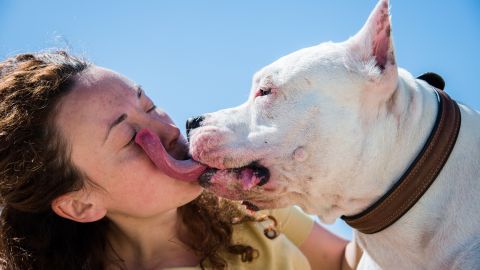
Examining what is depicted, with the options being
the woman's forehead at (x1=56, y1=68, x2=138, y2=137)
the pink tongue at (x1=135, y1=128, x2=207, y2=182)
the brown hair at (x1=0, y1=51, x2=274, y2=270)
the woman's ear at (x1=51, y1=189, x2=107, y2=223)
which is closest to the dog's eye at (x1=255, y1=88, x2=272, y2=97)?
the pink tongue at (x1=135, y1=128, x2=207, y2=182)

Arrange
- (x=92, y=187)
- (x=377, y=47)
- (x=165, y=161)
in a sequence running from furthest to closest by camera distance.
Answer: (x=92, y=187), (x=165, y=161), (x=377, y=47)

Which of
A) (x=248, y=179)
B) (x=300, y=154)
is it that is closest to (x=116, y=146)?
(x=248, y=179)

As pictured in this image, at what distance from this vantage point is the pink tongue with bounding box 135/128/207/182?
3014mm

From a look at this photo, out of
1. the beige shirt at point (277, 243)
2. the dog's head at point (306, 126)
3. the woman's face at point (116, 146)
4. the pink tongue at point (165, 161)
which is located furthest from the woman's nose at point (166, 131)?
the beige shirt at point (277, 243)

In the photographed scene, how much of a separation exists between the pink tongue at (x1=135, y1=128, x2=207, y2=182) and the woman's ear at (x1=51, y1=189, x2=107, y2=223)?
49 cm

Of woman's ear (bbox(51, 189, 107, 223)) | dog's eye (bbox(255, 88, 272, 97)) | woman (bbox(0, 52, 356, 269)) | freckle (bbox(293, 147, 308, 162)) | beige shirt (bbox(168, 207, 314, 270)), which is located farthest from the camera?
beige shirt (bbox(168, 207, 314, 270))

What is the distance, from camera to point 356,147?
2.79 meters

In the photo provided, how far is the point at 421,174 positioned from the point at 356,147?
340 mm

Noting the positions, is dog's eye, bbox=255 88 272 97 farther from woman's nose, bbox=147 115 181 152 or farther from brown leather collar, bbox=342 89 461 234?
brown leather collar, bbox=342 89 461 234

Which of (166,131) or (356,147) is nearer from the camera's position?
(356,147)

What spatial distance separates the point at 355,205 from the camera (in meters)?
2.88

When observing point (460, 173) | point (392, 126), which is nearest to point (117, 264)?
point (392, 126)

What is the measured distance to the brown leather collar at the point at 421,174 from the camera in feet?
8.86

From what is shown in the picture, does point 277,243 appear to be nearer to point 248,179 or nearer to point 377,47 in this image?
point 248,179
